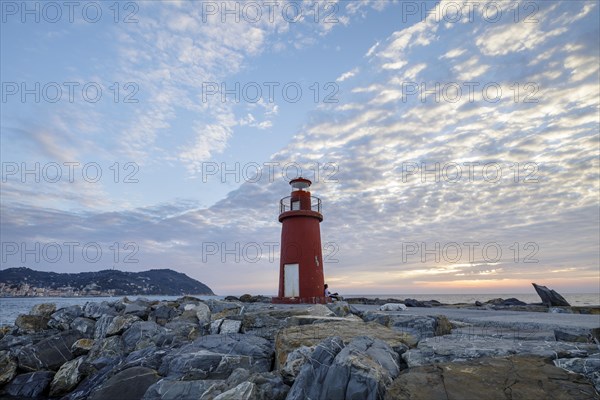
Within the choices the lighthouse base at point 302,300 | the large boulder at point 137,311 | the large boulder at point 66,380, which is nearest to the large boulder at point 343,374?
the large boulder at point 66,380

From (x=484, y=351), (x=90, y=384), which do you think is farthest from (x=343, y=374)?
(x=90, y=384)

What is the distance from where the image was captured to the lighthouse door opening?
1430 centimetres

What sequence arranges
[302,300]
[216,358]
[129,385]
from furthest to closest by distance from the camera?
[302,300]
[216,358]
[129,385]

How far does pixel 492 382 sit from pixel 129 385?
4967 mm

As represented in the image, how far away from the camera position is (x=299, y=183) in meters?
15.5

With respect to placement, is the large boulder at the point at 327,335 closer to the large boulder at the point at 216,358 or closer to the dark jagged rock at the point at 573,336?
the large boulder at the point at 216,358

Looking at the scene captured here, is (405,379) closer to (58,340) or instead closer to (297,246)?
(58,340)

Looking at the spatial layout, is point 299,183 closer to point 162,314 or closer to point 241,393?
point 162,314

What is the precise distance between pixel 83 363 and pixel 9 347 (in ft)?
12.0

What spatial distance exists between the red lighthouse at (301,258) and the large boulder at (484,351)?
29.3 ft

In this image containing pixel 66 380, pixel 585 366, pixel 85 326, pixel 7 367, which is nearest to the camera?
pixel 585 366

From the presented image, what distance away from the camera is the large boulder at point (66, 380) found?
7879 millimetres

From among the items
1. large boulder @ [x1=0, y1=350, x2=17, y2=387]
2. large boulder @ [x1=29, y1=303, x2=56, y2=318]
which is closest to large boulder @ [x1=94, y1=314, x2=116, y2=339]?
large boulder @ [x1=0, y1=350, x2=17, y2=387]

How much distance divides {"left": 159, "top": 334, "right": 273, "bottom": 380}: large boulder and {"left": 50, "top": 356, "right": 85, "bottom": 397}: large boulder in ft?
9.27
